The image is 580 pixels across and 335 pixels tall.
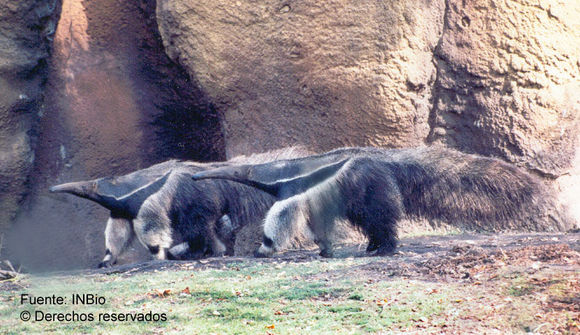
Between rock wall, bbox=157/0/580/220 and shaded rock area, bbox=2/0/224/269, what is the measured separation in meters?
1.56

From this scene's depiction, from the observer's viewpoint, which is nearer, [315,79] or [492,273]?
[492,273]

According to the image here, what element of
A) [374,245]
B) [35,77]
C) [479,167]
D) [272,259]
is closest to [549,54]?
[479,167]

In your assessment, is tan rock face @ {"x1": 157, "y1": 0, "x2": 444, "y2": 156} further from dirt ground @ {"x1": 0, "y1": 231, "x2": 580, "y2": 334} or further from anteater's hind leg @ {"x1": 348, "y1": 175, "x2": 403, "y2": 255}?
dirt ground @ {"x1": 0, "y1": 231, "x2": 580, "y2": 334}

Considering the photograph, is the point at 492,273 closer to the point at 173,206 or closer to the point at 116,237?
the point at 173,206

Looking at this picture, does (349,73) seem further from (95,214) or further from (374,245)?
(95,214)

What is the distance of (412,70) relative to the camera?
839 cm

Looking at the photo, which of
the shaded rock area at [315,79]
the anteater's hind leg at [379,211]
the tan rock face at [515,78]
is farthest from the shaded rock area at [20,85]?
the tan rock face at [515,78]

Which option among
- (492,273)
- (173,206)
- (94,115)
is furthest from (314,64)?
(492,273)

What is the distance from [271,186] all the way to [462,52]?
3437 millimetres

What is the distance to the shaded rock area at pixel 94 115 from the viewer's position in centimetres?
1012

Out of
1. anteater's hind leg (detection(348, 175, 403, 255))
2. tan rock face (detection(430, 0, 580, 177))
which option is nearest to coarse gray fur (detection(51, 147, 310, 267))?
anteater's hind leg (detection(348, 175, 403, 255))

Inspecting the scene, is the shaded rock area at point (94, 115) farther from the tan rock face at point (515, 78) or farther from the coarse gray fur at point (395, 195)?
the tan rock face at point (515, 78)

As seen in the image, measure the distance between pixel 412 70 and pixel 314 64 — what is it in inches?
53.3

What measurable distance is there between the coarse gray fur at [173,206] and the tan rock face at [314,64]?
0.68m
